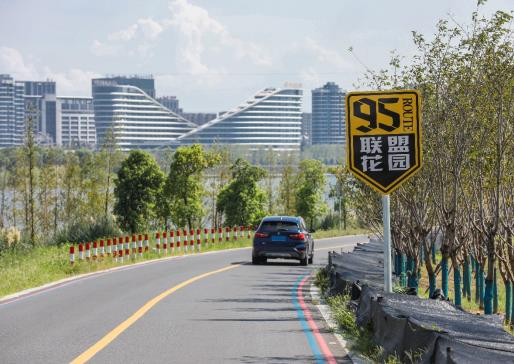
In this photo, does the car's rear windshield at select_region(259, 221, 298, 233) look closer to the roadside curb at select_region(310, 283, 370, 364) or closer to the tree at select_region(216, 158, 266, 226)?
the roadside curb at select_region(310, 283, 370, 364)

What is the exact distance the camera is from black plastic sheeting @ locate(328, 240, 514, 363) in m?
9.70

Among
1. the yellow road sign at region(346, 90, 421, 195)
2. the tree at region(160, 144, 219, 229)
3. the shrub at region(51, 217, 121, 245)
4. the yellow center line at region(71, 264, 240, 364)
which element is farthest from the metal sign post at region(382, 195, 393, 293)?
the tree at region(160, 144, 219, 229)

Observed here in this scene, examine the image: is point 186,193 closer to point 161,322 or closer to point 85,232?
point 85,232

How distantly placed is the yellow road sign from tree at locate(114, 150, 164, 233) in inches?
1695

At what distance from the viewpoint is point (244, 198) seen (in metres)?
63.4

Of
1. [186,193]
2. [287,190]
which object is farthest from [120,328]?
[287,190]

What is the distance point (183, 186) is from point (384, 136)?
160 ft

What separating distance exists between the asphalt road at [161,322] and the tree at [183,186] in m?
35.5

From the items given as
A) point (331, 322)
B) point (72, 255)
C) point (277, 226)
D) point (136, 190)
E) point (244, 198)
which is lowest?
point (331, 322)

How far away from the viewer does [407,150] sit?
54.3 feet

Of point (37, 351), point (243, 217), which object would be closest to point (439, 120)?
point (37, 351)

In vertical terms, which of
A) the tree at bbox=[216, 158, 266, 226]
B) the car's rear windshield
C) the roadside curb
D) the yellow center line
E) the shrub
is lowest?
the roadside curb

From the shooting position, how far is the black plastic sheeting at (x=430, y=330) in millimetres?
9703

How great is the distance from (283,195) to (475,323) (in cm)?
7529
